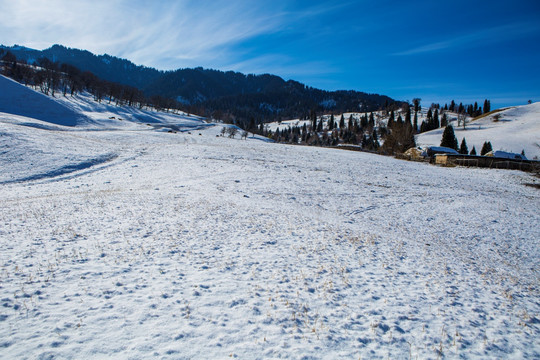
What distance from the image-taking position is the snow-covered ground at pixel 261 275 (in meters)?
5.88

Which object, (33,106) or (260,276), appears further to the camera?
(33,106)

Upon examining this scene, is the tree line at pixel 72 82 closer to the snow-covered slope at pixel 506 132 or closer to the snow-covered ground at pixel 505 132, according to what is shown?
the snow-covered ground at pixel 505 132

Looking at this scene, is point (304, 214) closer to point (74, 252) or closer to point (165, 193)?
point (165, 193)

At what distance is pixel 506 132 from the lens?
395 feet

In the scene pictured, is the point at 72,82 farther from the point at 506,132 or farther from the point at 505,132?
the point at 506,132

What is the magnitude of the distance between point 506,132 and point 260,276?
156074 millimetres

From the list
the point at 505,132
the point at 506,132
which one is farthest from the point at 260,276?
the point at 506,132

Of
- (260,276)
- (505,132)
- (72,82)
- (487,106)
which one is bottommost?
(260,276)

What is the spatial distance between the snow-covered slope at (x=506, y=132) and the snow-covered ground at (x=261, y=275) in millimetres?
93087

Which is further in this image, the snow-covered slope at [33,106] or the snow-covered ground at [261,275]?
the snow-covered slope at [33,106]

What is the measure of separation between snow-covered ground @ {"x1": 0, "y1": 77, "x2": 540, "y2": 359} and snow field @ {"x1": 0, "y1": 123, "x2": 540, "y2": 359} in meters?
0.05

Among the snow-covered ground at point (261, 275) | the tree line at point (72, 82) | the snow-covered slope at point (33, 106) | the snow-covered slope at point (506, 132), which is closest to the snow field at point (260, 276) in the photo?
the snow-covered ground at point (261, 275)

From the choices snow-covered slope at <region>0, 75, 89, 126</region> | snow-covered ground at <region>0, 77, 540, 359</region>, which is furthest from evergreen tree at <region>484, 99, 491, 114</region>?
snow-covered slope at <region>0, 75, 89, 126</region>

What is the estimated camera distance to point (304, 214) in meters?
16.7
